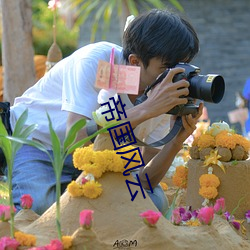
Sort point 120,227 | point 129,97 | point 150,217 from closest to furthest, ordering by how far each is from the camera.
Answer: point 150,217 → point 120,227 → point 129,97

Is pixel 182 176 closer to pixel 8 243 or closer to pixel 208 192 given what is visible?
pixel 208 192

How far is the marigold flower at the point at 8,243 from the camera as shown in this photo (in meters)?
1.94

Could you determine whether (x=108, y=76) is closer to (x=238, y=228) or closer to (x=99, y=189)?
(x=99, y=189)

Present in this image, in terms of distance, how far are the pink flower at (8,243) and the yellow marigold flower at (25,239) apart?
3cm

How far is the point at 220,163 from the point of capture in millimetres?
3139

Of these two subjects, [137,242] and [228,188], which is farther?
[228,188]

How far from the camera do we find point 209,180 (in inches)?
123

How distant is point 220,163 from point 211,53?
24.1 ft

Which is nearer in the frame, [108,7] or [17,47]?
[17,47]

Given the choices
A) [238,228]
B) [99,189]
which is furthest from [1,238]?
[238,228]

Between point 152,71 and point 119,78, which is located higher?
point 119,78

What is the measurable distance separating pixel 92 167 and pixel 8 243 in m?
0.37

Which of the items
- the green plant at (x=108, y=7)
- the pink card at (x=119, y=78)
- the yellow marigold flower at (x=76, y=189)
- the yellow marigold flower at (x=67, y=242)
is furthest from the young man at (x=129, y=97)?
the green plant at (x=108, y=7)

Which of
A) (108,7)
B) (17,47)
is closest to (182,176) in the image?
(17,47)
